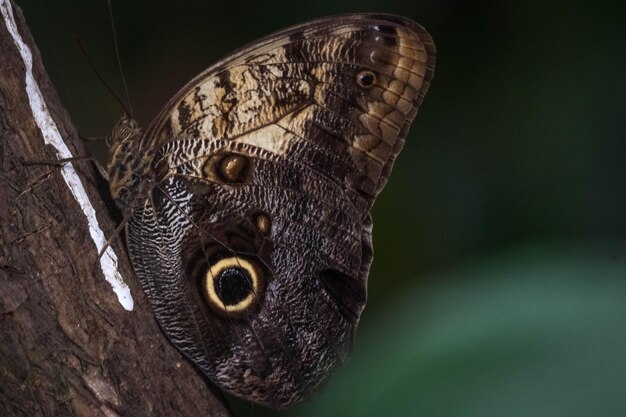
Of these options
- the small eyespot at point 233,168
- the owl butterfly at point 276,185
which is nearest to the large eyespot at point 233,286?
the owl butterfly at point 276,185

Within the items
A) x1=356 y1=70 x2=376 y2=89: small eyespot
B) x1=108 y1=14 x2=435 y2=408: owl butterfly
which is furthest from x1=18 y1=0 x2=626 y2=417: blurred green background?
x1=356 y1=70 x2=376 y2=89: small eyespot

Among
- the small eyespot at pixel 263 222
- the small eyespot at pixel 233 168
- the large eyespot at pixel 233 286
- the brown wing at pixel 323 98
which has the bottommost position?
the large eyespot at pixel 233 286

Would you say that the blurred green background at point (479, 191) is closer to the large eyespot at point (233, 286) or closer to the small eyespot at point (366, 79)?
the large eyespot at point (233, 286)

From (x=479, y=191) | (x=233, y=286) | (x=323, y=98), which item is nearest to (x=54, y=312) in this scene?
(x=233, y=286)

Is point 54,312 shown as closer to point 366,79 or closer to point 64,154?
point 64,154

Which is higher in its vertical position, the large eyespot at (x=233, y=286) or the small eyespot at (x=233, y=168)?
the small eyespot at (x=233, y=168)

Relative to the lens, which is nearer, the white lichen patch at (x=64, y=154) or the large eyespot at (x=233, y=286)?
the white lichen patch at (x=64, y=154)
